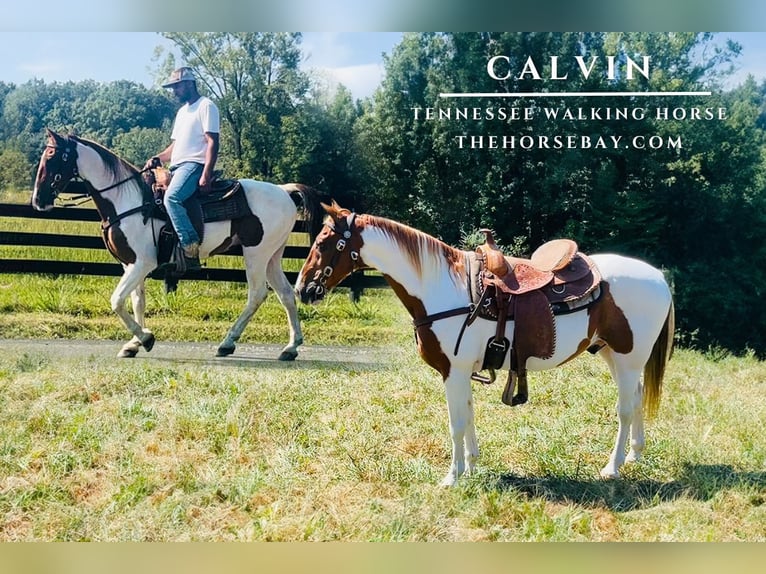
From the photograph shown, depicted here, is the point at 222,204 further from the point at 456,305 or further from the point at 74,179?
the point at 456,305

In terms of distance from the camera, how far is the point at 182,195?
142 inches

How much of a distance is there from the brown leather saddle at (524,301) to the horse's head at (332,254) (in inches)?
23.1

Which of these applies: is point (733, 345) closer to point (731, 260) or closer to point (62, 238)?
point (731, 260)

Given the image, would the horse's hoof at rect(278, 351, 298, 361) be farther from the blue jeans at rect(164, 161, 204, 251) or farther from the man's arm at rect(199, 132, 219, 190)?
the man's arm at rect(199, 132, 219, 190)

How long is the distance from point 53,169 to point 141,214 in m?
0.53

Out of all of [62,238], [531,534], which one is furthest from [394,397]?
[62,238]

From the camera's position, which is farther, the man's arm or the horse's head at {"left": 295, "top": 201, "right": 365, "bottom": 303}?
the man's arm

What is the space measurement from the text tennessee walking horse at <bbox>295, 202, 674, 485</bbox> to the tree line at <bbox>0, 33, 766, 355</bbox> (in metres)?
0.53

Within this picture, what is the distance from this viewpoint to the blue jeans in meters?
3.61

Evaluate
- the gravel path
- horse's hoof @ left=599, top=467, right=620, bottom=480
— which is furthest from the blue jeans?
horse's hoof @ left=599, top=467, right=620, bottom=480

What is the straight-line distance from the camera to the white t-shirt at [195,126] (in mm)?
3555

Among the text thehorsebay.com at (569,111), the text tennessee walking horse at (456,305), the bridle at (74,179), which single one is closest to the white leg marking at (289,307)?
the text tennessee walking horse at (456,305)

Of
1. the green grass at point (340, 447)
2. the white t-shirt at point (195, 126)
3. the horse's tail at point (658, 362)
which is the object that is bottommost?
the green grass at point (340, 447)

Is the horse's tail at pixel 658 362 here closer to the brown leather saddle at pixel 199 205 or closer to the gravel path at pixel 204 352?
the gravel path at pixel 204 352
